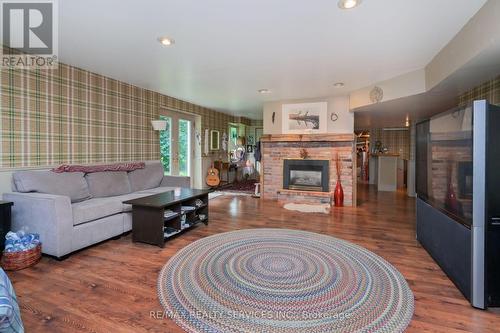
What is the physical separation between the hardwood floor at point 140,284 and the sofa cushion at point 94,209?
0.33 metres

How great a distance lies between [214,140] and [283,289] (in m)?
5.47

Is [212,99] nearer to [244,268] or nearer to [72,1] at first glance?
[72,1]

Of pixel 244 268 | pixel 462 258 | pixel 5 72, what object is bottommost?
pixel 244 268

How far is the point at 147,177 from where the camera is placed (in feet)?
13.7

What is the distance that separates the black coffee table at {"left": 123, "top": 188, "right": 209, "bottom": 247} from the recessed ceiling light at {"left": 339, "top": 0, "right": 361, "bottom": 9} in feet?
8.03

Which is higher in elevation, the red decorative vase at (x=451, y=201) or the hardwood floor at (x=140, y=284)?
the red decorative vase at (x=451, y=201)

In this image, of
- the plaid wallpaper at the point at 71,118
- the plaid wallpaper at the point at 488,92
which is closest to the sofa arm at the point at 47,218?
the plaid wallpaper at the point at 71,118

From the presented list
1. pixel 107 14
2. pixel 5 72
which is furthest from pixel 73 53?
pixel 107 14

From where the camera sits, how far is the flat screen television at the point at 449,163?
1811 millimetres

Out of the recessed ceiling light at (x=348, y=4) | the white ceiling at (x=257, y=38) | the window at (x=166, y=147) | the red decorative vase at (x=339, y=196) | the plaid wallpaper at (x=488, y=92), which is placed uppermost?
the white ceiling at (x=257, y=38)

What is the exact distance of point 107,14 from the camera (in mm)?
2133

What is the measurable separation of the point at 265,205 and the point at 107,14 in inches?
150

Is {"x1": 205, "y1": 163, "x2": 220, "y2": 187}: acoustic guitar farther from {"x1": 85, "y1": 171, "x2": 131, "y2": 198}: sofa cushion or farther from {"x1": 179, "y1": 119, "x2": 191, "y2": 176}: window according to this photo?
{"x1": 85, "y1": 171, "x2": 131, "y2": 198}: sofa cushion

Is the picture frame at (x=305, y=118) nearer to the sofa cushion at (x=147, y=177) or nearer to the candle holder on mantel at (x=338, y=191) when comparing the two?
the candle holder on mantel at (x=338, y=191)
